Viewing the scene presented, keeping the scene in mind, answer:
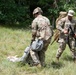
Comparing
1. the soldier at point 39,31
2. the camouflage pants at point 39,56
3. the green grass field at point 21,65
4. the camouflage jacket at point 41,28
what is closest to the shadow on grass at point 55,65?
the green grass field at point 21,65

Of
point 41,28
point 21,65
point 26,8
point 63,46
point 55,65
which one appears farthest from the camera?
point 26,8

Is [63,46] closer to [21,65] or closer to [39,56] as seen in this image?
[39,56]

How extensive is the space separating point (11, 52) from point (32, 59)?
295 centimetres

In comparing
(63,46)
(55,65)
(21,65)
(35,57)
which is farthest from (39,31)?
(63,46)

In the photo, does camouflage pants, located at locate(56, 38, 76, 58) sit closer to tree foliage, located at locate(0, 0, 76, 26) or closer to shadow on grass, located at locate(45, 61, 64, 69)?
shadow on grass, located at locate(45, 61, 64, 69)

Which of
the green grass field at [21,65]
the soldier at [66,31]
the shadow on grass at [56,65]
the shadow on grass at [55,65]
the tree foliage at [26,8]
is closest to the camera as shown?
the green grass field at [21,65]

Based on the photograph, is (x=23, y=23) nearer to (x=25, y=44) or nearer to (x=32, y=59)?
(x=25, y=44)

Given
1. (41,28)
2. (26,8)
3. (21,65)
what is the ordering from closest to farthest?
(41,28)
(21,65)
(26,8)

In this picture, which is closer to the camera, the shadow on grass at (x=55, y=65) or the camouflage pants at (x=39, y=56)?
the camouflage pants at (x=39, y=56)

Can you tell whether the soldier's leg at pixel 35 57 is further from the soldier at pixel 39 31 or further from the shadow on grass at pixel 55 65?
the shadow on grass at pixel 55 65

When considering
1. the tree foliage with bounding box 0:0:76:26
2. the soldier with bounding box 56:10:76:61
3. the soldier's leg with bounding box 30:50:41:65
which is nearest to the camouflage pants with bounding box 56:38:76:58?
the soldier with bounding box 56:10:76:61

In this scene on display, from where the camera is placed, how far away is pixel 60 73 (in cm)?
862

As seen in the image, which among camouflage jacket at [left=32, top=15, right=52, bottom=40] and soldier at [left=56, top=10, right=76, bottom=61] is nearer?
camouflage jacket at [left=32, top=15, right=52, bottom=40]

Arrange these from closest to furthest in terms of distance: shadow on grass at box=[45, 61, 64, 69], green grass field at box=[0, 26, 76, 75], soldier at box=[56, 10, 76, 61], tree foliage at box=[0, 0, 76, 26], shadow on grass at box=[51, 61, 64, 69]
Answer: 1. green grass field at box=[0, 26, 76, 75]
2. shadow on grass at box=[45, 61, 64, 69]
3. shadow on grass at box=[51, 61, 64, 69]
4. soldier at box=[56, 10, 76, 61]
5. tree foliage at box=[0, 0, 76, 26]
